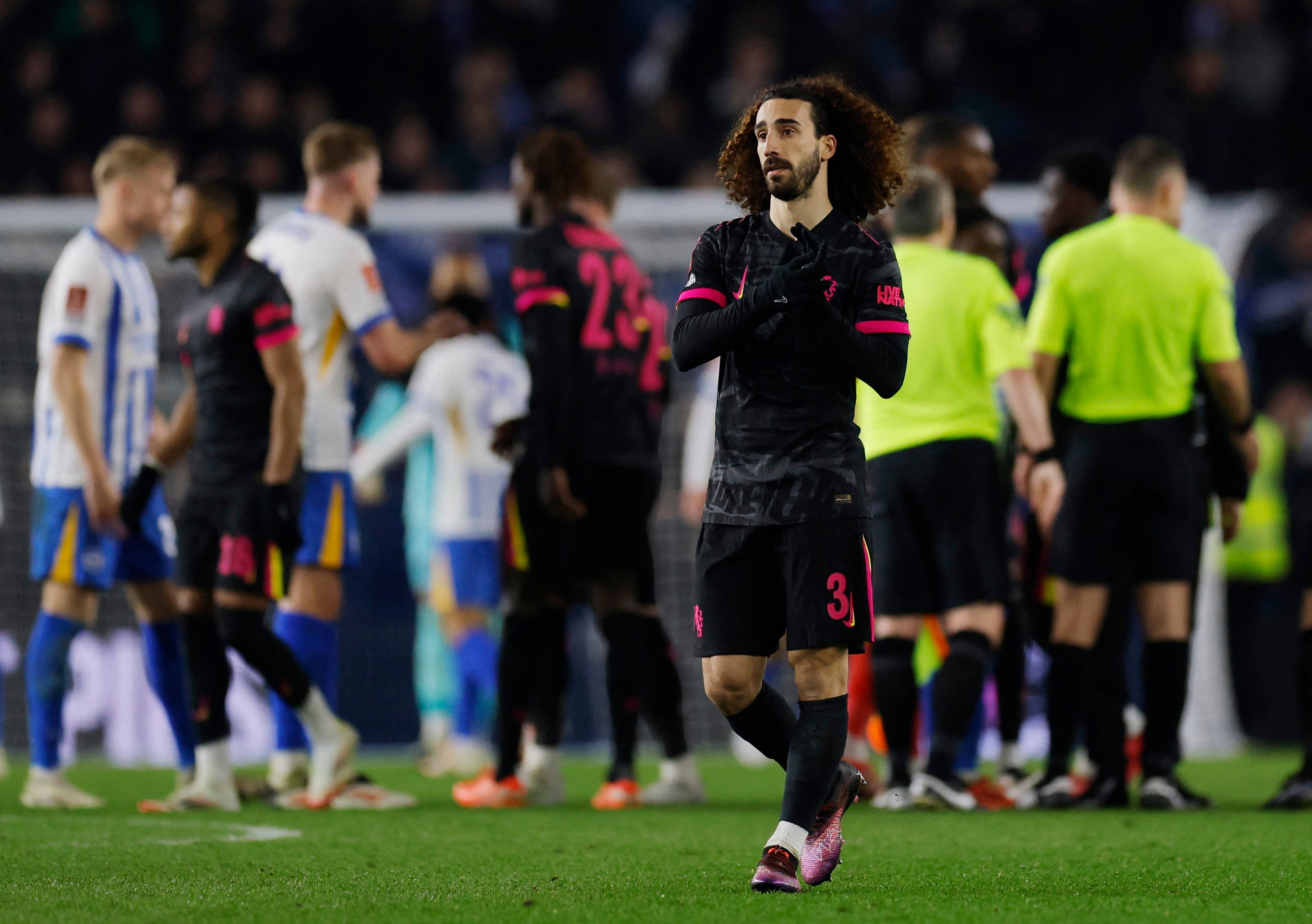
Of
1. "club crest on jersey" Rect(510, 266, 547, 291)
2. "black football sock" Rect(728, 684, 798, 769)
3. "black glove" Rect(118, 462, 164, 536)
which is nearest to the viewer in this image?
"black football sock" Rect(728, 684, 798, 769)

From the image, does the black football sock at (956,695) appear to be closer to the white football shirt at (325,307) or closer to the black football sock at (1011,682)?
the black football sock at (1011,682)

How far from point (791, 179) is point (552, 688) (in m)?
2.85

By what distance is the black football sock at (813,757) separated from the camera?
11.9 feet

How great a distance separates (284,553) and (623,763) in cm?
141

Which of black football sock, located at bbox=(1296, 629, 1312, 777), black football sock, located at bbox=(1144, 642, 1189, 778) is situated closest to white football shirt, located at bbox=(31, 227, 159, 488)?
black football sock, located at bbox=(1144, 642, 1189, 778)

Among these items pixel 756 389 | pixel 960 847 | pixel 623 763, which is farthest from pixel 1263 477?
pixel 756 389

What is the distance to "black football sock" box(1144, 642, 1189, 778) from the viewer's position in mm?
5738

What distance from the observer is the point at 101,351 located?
6.18 metres

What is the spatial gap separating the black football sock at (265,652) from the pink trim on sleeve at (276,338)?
0.86 meters

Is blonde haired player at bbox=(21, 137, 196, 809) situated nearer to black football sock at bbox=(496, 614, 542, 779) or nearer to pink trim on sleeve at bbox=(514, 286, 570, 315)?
black football sock at bbox=(496, 614, 542, 779)

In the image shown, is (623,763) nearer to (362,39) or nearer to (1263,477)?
(1263,477)

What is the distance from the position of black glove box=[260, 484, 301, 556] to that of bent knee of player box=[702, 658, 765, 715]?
2165 mm

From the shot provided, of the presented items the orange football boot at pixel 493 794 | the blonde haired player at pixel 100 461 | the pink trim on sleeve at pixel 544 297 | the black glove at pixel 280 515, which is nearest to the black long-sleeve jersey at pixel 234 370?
the black glove at pixel 280 515

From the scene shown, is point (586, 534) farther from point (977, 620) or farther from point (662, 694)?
point (977, 620)
